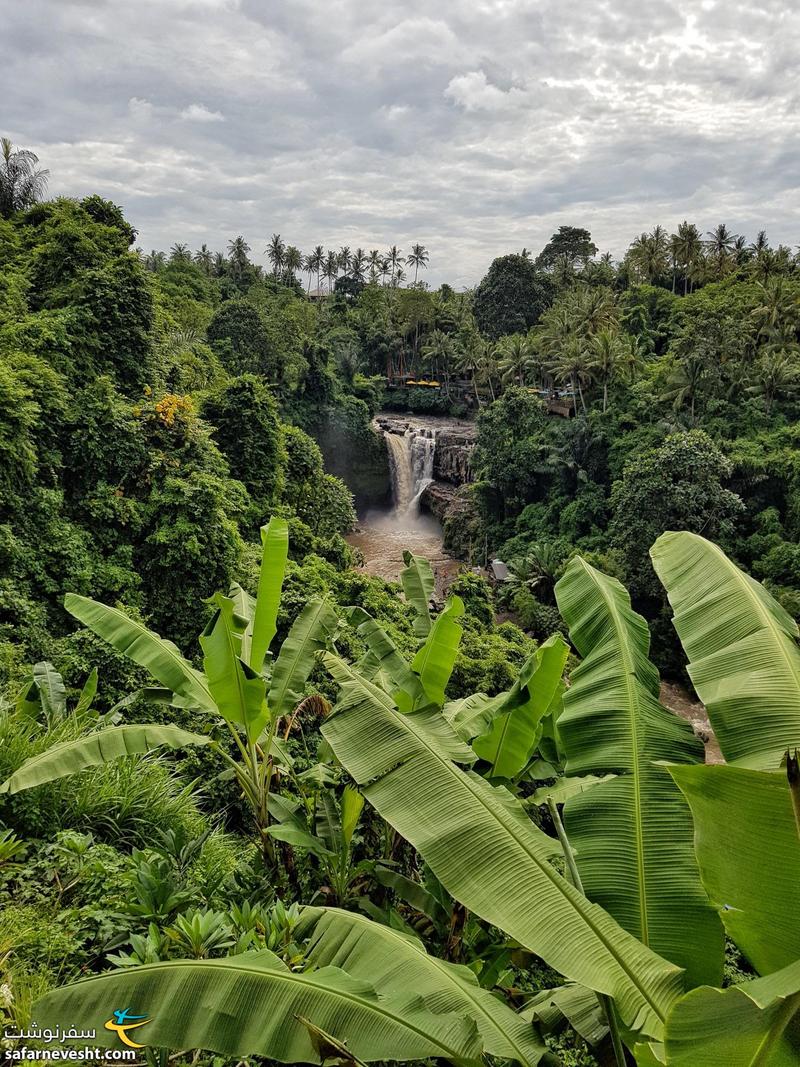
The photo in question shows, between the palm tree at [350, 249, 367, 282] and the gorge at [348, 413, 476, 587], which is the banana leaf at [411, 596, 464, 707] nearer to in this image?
the gorge at [348, 413, 476, 587]

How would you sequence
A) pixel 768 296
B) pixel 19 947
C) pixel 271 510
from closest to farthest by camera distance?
pixel 19 947 → pixel 271 510 → pixel 768 296

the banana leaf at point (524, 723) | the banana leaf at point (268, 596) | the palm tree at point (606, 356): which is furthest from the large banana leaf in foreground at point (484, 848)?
the palm tree at point (606, 356)

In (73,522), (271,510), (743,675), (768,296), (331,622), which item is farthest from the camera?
(768,296)

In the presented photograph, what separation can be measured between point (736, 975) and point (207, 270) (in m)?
70.3

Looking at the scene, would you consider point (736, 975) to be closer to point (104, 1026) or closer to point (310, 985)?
point (310, 985)

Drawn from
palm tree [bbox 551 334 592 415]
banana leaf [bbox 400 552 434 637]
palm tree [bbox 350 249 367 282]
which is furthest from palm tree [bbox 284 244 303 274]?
banana leaf [bbox 400 552 434 637]

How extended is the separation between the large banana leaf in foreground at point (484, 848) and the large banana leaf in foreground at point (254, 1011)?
352 mm

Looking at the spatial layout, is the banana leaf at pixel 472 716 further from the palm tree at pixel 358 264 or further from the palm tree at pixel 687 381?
the palm tree at pixel 358 264

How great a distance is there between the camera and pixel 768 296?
28.4m

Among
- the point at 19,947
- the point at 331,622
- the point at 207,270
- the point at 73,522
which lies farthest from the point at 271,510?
the point at 207,270

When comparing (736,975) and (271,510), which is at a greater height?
(271,510)

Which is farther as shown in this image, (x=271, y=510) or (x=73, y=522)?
(x=271, y=510)

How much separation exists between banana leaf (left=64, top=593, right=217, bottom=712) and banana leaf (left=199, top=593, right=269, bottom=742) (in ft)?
1.39

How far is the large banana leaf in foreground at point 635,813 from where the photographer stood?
1889 mm
